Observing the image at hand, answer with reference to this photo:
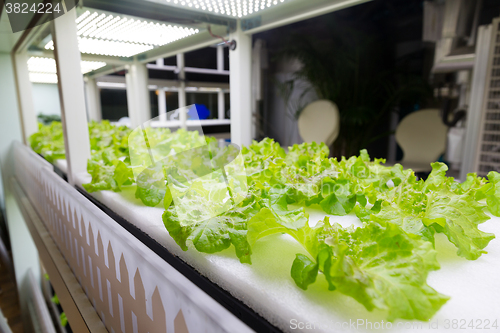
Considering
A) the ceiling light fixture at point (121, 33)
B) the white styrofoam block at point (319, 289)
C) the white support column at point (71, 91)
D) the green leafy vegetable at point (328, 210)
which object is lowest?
the white styrofoam block at point (319, 289)

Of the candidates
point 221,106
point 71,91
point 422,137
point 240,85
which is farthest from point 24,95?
point 221,106

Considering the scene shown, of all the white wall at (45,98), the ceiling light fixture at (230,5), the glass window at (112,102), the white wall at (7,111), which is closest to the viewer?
the ceiling light fixture at (230,5)

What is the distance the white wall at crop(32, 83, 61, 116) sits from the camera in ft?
19.6

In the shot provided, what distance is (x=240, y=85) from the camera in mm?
1543

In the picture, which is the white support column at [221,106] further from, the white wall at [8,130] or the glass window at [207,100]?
the white wall at [8,130]

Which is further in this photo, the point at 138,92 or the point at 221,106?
the point at 221,106

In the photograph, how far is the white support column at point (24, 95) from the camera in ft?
8.98

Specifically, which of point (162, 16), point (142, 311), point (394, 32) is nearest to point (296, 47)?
point (394, 32)

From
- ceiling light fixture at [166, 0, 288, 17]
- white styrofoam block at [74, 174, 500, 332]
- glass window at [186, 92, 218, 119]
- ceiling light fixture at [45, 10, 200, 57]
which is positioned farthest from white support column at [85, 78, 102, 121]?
glass window at [186, 92, 218, 119]

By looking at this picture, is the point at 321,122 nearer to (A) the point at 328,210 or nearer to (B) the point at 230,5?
(B) the point at 230,5

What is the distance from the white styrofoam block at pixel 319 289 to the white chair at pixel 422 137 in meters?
2.24

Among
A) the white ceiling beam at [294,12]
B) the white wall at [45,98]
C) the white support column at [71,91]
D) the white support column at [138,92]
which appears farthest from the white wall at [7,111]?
the white wall at [45,98]

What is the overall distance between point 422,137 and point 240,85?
6.68 ft

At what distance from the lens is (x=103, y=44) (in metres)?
1.93
